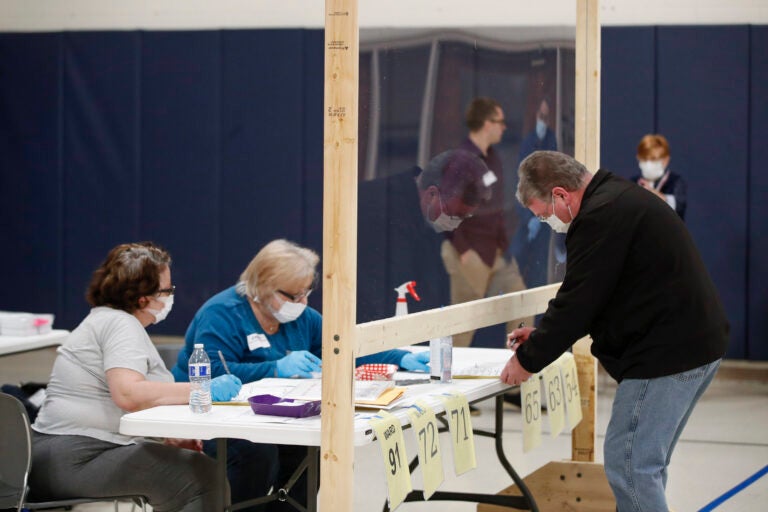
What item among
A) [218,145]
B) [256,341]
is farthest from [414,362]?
[218,145]

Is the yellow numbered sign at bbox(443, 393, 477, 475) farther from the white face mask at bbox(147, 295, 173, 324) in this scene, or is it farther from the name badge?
the white face mask at bbox(147, 295, 173, 324)

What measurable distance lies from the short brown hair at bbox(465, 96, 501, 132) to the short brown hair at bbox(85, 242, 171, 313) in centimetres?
106

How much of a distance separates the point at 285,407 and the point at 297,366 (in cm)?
65

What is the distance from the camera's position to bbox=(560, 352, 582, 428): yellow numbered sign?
358 centimetres

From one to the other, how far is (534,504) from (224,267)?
4.44m

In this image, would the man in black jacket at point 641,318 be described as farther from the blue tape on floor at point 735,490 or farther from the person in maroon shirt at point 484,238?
the blue tape on floor at point 735,490

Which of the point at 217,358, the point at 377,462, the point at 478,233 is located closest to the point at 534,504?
the point at 478,233

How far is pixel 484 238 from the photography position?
10.8 ft

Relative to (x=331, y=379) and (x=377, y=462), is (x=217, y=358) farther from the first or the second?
(x=377, y=462)

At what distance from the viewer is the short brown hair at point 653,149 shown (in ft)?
20.3

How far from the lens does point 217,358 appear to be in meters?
3.16

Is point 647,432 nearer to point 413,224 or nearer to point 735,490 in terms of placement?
point 413,224

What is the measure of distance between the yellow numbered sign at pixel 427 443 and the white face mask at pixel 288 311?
72 centimetres

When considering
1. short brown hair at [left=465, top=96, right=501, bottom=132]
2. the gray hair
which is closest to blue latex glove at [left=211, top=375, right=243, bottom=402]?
the gray hair
